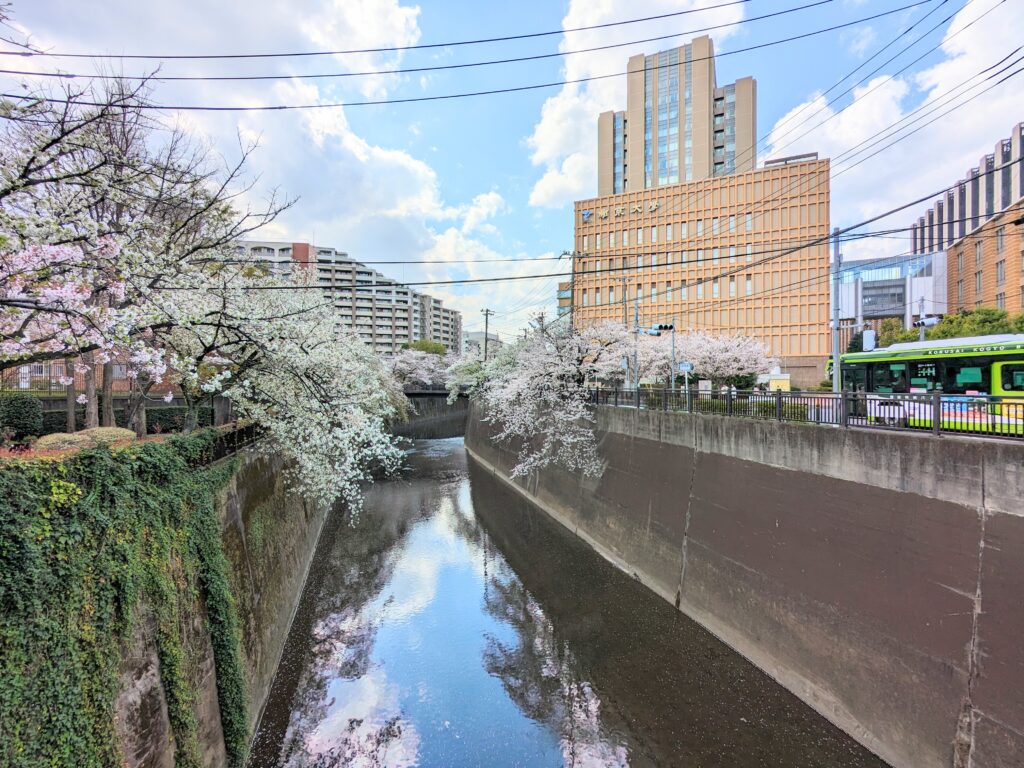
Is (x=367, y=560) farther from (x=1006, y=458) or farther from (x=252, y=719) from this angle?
(x=1006, y=458)

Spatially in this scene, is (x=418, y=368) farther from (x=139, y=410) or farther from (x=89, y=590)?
(x=89, y=590)

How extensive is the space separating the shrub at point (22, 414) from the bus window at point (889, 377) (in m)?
24.2

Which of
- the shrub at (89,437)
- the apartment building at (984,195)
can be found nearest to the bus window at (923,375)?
A: the shrub at (89,437)

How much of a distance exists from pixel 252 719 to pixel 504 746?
4299mm

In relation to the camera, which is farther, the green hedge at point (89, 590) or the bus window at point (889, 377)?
the bus window at point (889, 377)

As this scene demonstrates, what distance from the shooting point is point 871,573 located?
25.0ft

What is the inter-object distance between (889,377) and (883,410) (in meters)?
6.06

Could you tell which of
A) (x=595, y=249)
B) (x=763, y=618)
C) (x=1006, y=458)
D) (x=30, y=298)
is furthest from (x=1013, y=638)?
(x=595, y=249)

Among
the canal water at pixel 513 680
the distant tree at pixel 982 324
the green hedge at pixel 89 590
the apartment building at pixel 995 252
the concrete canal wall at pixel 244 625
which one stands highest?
the apartment building at pixel 995 252

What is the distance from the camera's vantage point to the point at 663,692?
890 centimetres

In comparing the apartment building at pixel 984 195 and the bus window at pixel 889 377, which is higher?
the apartment building at pixel 984 195

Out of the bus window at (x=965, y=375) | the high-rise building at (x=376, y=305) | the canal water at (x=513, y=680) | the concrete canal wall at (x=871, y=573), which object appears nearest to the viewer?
the concrete canal wall at (x=871, y=573)

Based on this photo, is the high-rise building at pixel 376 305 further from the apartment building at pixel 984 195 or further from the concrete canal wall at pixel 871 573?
the apartment building at pixel 984 195

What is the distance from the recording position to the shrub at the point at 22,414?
13.4 meters
